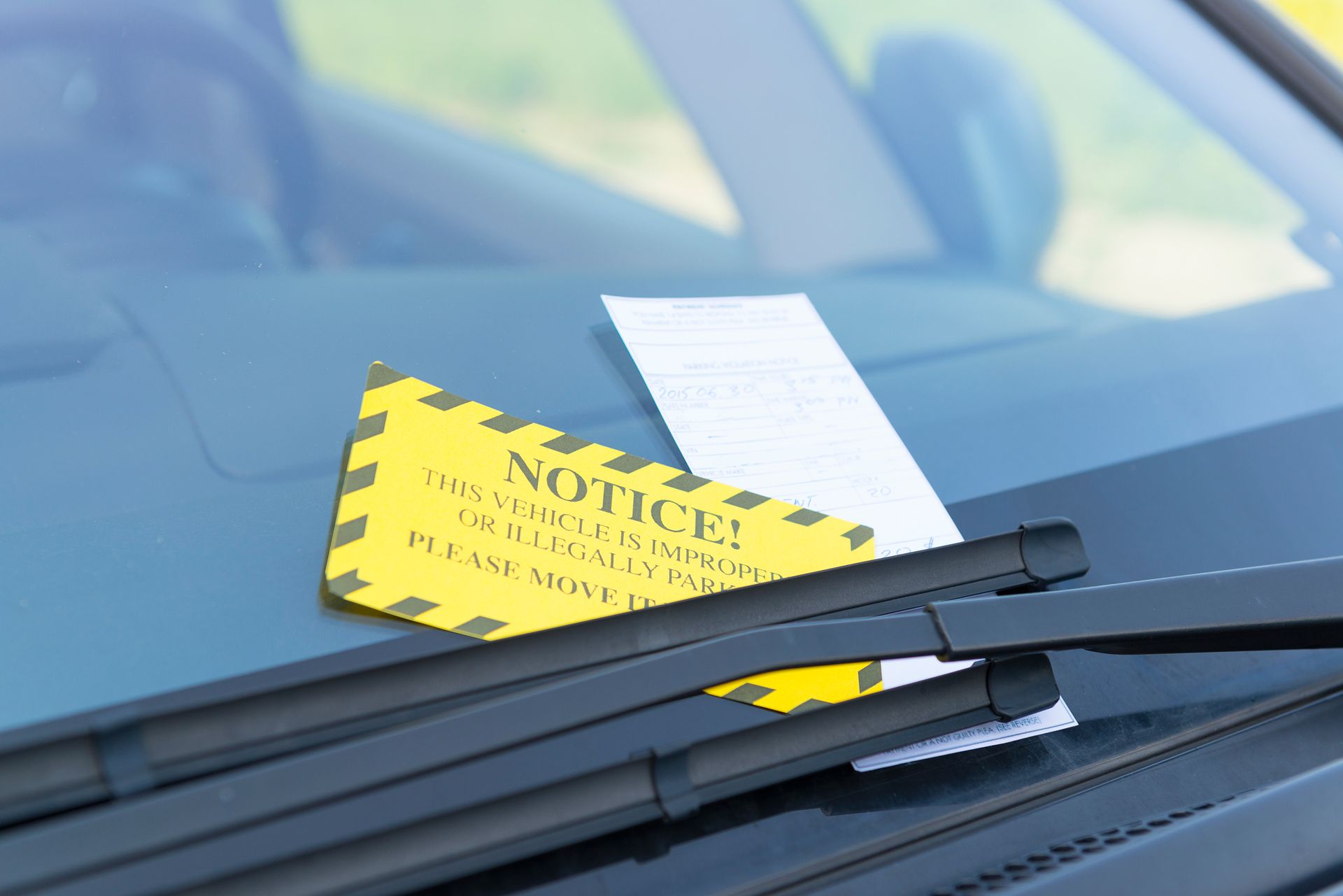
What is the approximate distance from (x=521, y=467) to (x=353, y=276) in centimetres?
30

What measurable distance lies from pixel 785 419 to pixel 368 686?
391 millimetres

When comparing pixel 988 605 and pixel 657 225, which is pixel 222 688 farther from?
pixel 657 225

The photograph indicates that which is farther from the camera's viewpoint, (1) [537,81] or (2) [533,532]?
(1) [537,81]

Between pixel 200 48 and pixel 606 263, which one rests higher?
pixel 200 48

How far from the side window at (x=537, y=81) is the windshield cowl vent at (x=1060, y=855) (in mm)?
713

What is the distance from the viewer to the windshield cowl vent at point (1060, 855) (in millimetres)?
546

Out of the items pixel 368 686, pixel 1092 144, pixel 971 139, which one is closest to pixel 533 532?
pixel 368 686

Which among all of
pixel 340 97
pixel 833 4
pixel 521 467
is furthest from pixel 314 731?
pixel 833 4

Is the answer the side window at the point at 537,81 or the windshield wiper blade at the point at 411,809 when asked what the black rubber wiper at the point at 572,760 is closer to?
the windshield wiper blade at the point at 411,809

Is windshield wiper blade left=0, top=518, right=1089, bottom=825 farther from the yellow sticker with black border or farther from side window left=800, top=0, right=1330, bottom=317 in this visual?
side window left=800, top=0, right=1330, bottom=317

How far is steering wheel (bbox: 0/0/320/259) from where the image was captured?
90 centimetres

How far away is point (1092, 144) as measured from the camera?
1249 millimetres

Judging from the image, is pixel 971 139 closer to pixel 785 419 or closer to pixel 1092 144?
pixel 1092 144

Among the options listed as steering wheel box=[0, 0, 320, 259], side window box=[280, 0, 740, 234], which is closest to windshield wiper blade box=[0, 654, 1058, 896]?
steering wheel box=[0, 0, 320, 259]
